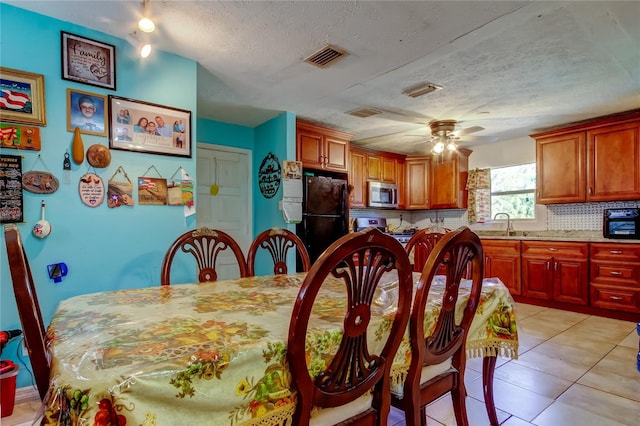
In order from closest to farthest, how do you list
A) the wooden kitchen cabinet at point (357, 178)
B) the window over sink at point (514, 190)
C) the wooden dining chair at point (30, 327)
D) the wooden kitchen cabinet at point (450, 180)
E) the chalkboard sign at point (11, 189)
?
1. the wooden dining chair at point (30, 327)
2. the chalkboard sign at point (11, 189)
3. the window over sink at point (514, 190)
4. the wooden kitchen cabinet at point (357, 178)
5. the wooden kitchen cabinet at point (450, 180)

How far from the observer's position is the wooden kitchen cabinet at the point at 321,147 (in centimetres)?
393

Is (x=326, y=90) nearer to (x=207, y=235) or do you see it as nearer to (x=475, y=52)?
(x=475, y=52)

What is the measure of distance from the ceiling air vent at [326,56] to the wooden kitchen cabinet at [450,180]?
324cm

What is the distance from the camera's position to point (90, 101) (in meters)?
2.12

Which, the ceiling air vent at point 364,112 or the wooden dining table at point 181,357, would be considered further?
the ceiling air vent at point 364,112

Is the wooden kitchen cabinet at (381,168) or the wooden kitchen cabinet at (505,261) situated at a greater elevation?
the wooden kitchen cabinet at (381,168)

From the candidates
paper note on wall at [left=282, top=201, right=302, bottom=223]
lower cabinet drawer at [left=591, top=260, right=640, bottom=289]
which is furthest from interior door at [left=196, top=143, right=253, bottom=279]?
lower cabinet drawer at [left=591, top=260, right=640, bottom=289]

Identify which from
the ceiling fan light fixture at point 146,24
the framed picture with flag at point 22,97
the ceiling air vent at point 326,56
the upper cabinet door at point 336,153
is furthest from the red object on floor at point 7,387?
the upper cabinet door at point 336,153

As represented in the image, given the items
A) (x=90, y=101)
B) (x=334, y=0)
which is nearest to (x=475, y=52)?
(x=334, y=0)

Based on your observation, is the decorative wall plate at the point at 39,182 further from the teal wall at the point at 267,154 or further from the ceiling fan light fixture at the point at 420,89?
the ceiling fan light fixture at the point at 420,89

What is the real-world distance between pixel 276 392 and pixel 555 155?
471 cm

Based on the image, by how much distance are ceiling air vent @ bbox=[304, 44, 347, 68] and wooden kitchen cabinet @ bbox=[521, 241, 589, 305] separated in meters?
3.45

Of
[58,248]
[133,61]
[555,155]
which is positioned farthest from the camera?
[555,155]

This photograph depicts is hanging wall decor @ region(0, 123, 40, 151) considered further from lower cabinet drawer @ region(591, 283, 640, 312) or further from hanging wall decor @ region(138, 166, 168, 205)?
lower cabinet drawer @ region(591, 283, 640, 312)
